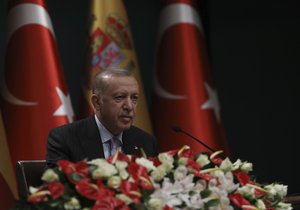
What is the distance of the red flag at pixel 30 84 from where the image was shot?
4.17 meters

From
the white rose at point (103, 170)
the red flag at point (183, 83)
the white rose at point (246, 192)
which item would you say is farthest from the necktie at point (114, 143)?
the red flag at point (183, 83)

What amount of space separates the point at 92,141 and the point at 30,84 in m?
1.53

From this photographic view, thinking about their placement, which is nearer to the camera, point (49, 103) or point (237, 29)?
point (49, 103)

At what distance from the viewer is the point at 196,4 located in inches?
187

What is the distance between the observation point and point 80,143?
274 centimetres

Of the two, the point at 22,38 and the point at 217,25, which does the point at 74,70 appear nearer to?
the point at 22,38

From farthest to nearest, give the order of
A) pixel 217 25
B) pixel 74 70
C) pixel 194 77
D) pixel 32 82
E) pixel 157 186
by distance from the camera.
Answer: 1. pixel 217 25
2. pixel 74 70
3. pixel 194 77
4. pixel 32 82
5. pixel 157 186

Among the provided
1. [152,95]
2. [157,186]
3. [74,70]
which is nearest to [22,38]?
[74,70]

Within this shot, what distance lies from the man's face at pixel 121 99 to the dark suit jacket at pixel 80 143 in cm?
14

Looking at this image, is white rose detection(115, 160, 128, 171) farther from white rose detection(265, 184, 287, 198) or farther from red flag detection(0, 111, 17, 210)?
red flag detection(0, 111, 17, 210)

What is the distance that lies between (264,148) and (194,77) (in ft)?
3.54

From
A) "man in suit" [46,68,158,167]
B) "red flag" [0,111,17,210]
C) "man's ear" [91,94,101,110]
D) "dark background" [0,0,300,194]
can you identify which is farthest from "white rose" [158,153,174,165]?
"dark background" [0,0,300,194]

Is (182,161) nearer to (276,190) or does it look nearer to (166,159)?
(166,159)

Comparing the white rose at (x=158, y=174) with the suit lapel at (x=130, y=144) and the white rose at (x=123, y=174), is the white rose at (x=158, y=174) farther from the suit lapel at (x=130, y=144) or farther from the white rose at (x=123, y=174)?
the suit lapel at (x=130, y=144)
